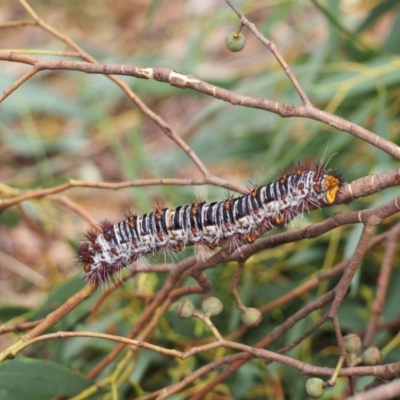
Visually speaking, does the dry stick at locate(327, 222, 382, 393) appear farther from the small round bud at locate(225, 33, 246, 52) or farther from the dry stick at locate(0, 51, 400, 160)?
the small round bud at locate(225, 33, 246, 52)

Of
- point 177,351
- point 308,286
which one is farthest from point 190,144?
point 177,351

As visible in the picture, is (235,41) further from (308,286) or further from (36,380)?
(36,380)

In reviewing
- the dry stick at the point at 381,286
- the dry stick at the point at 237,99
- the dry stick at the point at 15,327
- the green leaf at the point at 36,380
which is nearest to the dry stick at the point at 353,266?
the dry stick at the point at 237,99

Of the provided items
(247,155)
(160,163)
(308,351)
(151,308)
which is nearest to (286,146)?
(247,155)

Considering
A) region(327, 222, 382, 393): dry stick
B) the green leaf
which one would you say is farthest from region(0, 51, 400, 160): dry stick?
the green leaf

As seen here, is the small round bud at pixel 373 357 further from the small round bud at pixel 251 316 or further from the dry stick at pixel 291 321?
the small round bud at pixel 251 316

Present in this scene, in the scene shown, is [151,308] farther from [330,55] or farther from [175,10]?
[175,10]
